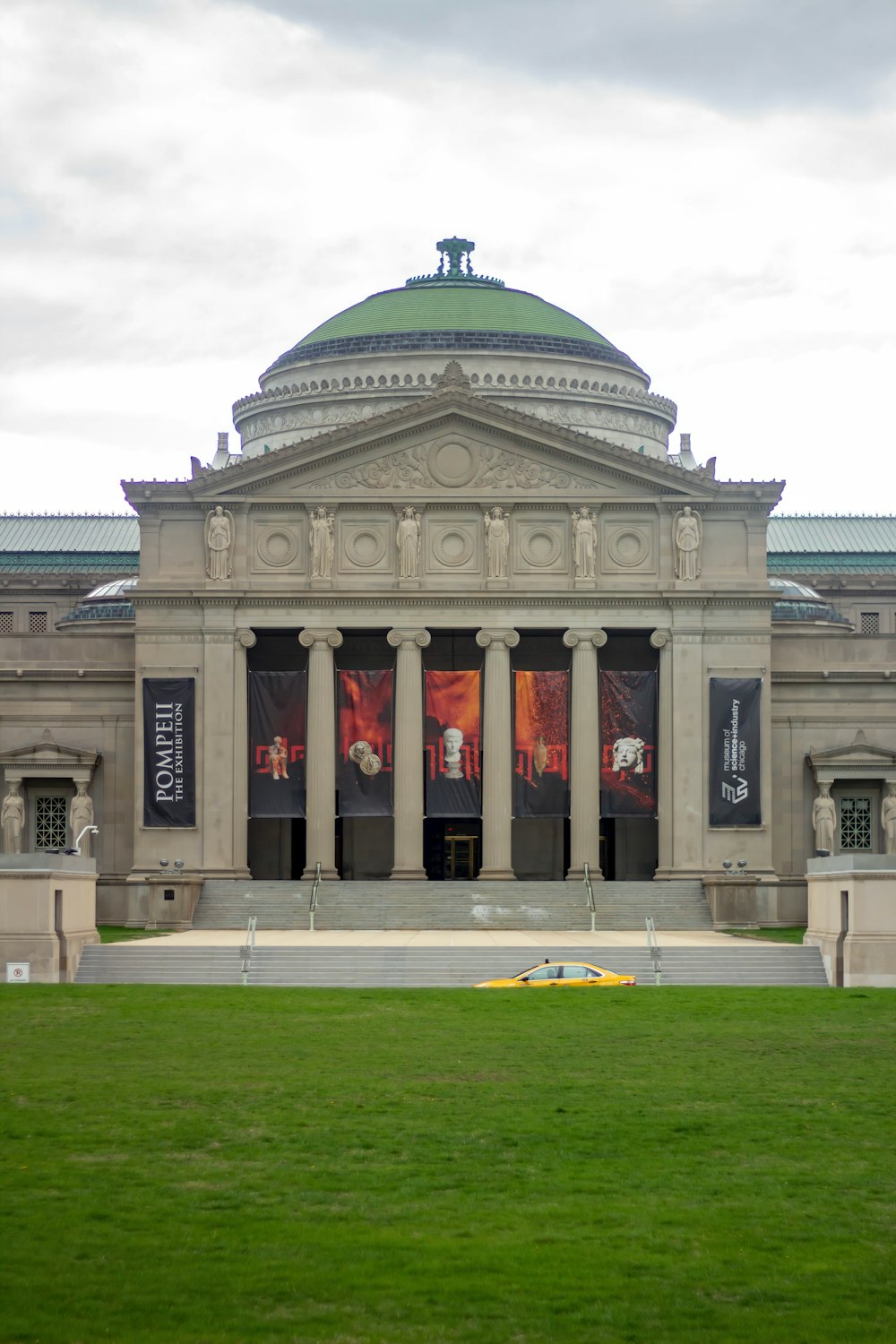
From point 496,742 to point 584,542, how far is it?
862 centimetres

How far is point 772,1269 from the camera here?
2052cm

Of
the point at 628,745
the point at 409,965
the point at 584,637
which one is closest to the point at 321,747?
the point at 584,637

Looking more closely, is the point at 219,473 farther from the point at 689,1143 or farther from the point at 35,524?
the point at 689,1143

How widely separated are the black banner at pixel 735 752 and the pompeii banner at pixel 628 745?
2.37 m

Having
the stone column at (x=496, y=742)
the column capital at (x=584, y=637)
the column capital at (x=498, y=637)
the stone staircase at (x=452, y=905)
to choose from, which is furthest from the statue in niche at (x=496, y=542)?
the stone staircase at (x=452, y=905)

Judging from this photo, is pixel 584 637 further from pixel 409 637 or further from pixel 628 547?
pixel 409 637

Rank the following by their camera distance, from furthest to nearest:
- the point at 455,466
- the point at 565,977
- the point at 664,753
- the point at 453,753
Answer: the point at 455,466 → the point at 664,753 → the point at 453,753 → the point at 565,977

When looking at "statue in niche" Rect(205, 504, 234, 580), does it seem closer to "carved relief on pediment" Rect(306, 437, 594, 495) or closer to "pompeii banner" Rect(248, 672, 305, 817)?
"carved relief on pediment" Rect(306, 437, 594, 495)

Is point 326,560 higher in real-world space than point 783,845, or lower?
higher

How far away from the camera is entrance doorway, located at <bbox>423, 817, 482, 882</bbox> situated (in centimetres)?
8512

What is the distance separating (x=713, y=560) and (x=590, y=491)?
5635 millimetres

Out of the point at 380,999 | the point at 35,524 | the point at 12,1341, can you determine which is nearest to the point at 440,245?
the point at 35,524

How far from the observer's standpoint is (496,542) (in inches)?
3113

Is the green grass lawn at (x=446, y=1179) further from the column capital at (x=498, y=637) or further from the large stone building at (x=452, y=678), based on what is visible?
the column capital at (x=498, y=637)
